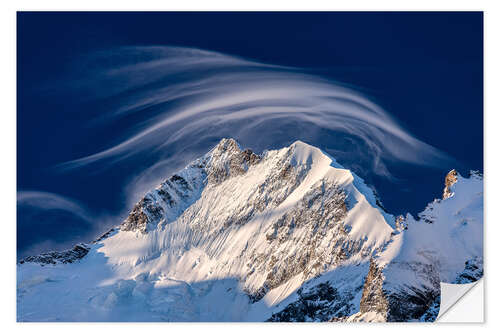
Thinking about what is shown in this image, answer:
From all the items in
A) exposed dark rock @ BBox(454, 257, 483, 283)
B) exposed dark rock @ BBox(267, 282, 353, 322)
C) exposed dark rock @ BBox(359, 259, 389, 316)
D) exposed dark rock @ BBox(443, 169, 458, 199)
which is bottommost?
exposed dark rock @ BBox(267, 282, 353, 322)

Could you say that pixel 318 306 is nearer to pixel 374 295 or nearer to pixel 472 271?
pixel 374 295

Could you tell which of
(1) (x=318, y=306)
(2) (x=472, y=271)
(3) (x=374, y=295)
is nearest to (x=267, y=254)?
(1) (x=318, y=306)

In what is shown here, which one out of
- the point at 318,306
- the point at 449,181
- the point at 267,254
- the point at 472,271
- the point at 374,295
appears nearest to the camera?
the point at 472,271

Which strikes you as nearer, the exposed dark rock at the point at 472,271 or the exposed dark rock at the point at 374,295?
the exposed dark rock at the point at 472,271

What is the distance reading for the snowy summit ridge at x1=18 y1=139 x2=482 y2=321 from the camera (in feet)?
71.6

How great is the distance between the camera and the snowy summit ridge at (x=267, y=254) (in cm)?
2181

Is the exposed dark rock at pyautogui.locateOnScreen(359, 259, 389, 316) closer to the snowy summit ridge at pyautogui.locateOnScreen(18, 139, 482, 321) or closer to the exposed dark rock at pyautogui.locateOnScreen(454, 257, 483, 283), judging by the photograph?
the snowy summit ridge at pyautogui.locateOnScreen(18, 139, 482, 321)

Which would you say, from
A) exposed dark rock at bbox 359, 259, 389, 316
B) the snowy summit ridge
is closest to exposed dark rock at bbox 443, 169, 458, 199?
the snowy summit ridge

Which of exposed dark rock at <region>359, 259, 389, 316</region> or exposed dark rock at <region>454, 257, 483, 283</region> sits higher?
exposed dark rock at <region>454, 257, 483, 283</region>

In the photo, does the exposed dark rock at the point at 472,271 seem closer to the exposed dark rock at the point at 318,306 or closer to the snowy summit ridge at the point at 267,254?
the snowy summit ridge at the point at 267,254

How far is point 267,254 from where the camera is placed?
148 ft

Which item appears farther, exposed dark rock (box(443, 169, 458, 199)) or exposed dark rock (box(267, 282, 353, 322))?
exposed dark rock (box(267, 282, 353, 322))

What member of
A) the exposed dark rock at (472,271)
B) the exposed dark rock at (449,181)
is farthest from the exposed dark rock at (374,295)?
the exposed dark rock at (449,181)
